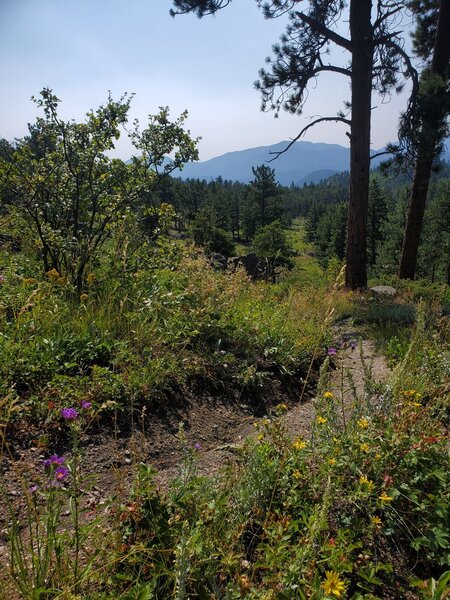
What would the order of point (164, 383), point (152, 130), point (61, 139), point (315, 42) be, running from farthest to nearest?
1. point (315, 42)
2. point (152, 130)
3. point (61, 139)
4. point (164, 383)

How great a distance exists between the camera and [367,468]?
1.90m

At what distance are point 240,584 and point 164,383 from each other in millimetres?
1742

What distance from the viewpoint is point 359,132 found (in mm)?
7949

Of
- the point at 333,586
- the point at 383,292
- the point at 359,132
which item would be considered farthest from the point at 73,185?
the point at 383,292

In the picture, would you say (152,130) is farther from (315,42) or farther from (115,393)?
(315,42)

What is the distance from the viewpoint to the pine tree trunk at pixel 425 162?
313 inches

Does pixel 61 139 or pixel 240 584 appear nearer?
pixel 240 584

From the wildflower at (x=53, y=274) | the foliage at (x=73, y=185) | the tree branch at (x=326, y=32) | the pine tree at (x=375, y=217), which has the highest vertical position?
the tree branch at (x=326, y=32)

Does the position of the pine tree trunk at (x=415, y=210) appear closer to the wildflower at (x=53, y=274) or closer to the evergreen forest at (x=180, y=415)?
the evergreen forest at (x=180, y=415)

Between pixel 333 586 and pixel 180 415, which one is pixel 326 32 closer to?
pixel 180 415

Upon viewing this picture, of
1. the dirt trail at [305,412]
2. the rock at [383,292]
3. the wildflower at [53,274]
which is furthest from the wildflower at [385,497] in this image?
the rock at [383,292]

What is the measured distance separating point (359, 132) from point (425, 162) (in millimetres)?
2595

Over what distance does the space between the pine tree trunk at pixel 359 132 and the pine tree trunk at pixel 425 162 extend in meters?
1.28

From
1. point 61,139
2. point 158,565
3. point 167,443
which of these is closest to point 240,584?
point 158,565
